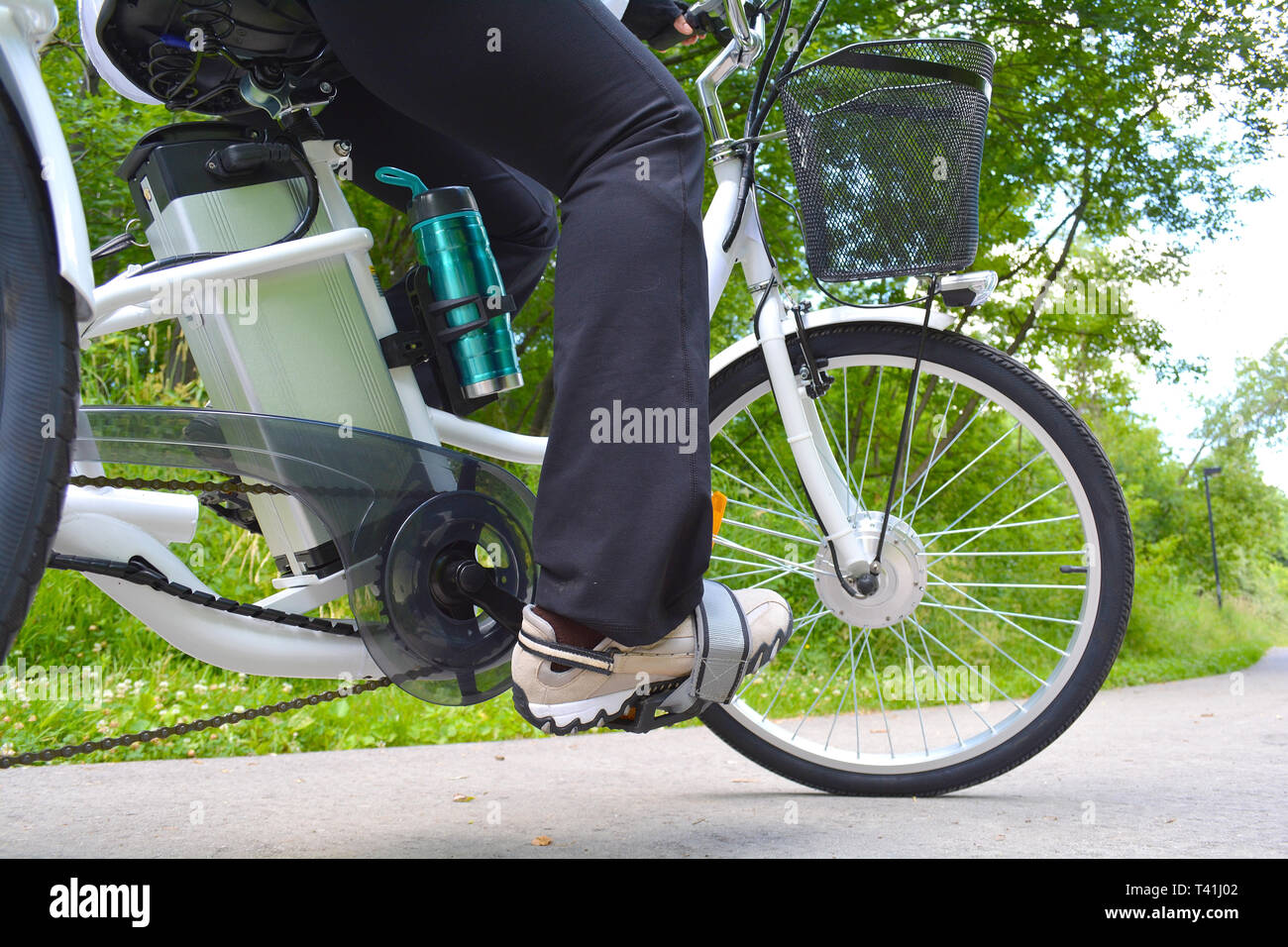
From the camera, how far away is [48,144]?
4.00 ft

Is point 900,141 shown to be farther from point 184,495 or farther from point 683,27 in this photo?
point 184,495

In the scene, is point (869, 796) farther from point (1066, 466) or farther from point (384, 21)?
point (384, 21)

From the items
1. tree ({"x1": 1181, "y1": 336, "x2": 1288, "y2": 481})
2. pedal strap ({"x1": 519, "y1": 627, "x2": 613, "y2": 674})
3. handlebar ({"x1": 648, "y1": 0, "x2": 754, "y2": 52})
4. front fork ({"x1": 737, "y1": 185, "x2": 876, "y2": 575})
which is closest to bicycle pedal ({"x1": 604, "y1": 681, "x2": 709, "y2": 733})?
pedal strap ({"x1": 519, "y1": 627, "x2": 613, "y2": 674})

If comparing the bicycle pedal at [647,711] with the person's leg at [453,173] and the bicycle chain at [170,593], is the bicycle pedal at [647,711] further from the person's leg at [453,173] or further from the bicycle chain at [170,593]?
the person's leg at [453,173]

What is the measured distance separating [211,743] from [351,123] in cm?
222

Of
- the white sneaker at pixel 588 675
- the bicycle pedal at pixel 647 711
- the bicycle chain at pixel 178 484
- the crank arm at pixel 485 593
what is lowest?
the bicycle pedal at pixel 647 711

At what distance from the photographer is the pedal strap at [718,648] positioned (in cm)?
163

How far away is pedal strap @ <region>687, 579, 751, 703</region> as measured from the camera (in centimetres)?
163

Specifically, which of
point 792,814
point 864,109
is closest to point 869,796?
point 792,814

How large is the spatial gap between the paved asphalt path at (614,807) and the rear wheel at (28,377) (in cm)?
91

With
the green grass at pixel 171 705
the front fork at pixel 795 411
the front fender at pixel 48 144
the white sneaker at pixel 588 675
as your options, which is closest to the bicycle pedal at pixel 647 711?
the white sneaker at pixel 588 675

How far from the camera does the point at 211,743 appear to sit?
337 centimetres
